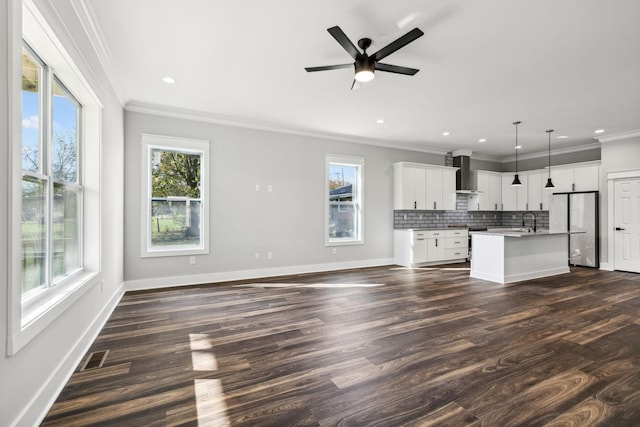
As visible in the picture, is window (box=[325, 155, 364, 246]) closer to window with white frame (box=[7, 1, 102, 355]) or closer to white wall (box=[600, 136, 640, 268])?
window with white frame (box=[7, 1, 102, 355])

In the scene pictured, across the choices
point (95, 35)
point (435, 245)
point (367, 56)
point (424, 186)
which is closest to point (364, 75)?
point (367, 56)

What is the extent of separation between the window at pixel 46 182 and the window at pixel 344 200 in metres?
4.17

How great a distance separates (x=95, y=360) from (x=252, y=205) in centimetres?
335

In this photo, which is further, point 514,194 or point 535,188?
point 514,194

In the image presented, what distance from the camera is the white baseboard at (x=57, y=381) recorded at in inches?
64.4

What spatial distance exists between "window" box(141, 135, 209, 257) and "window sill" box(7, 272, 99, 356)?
7.29 feet

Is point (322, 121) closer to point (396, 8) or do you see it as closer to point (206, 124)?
point (206, 124)

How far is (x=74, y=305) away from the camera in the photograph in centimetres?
238

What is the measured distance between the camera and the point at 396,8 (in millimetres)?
2414

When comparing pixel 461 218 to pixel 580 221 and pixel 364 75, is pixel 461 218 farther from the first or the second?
pixel 364 75

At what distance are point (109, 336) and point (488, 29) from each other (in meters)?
4.33

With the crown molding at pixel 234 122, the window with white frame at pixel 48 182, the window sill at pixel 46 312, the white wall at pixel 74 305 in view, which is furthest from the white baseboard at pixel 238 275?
the crown molding at pixel 234 122

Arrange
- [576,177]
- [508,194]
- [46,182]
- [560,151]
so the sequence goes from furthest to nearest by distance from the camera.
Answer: [508,194] < [560,151] < [576,177] < [46,182]

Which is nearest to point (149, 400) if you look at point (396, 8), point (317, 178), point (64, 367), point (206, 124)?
point (64, 367)
